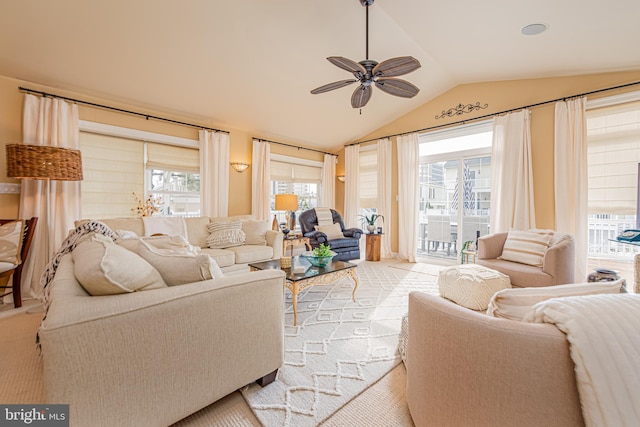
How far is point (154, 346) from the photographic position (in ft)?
3.88

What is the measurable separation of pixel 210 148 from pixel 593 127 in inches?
219

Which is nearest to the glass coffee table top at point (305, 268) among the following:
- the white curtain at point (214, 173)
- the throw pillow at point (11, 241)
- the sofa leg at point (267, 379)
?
the sofa leg at point (267, 379)

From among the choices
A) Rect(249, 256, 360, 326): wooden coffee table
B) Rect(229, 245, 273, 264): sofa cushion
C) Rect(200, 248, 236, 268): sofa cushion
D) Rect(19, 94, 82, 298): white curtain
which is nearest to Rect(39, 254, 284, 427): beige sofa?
Rect(249, 256, 360, 326): wooden coffee table

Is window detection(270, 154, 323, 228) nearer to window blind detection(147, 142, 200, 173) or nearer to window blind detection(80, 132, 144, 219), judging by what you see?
window blind detection(147, 142, 200, 173)

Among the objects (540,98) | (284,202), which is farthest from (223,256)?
(540,98)

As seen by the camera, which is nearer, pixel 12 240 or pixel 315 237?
pixel 12 240

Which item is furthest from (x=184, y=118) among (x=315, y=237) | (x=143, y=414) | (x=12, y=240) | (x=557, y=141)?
(x=557, y=141)

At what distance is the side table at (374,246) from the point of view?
538 centimetres

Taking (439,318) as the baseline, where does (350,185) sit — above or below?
above

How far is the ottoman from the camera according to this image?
2.28m

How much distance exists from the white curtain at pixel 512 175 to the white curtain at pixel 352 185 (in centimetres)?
275

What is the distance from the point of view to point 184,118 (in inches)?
173

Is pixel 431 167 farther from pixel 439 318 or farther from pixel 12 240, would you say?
pixel 12 240

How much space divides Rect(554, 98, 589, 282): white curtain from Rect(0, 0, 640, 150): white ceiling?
0.60 metres
